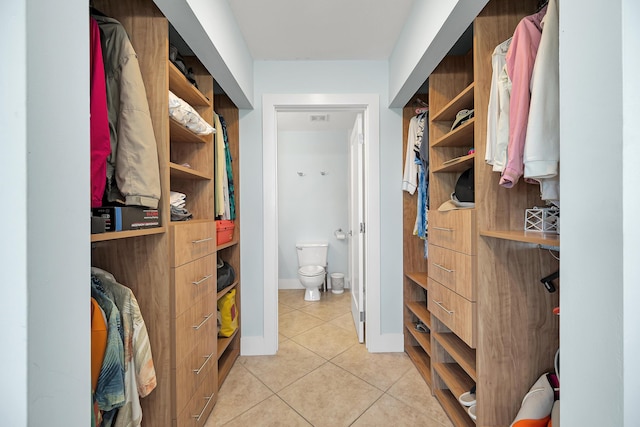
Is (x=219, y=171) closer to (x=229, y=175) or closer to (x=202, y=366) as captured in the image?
(x=229, y=175)

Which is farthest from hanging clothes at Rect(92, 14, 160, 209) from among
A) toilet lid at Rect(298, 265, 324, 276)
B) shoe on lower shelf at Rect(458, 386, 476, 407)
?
toilet lid at Rect(298, 265, 324, 276)

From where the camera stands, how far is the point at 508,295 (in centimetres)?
125

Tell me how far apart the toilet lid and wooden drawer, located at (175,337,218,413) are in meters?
1.88

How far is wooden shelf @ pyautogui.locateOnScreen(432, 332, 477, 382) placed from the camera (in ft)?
4.39

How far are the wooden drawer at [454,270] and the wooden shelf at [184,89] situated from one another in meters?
1.64

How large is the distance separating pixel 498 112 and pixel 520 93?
139 mm

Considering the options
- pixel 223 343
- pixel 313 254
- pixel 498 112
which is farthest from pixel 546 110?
pixel 313 254

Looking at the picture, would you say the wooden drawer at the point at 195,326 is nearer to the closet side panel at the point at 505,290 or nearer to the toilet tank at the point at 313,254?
the closet side panel at the point at 505,290

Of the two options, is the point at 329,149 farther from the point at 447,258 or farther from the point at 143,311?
the point at 143,311

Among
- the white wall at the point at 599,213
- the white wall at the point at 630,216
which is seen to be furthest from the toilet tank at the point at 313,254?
the white wall at the point at 630,216

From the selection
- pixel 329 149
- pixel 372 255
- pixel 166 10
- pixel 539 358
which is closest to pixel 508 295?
pixel 539 358

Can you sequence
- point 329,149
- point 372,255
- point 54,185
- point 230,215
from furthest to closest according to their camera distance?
point 329,149 → point 372,255 → point 230,215 → point 54,185

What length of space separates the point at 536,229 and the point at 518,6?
1016mm

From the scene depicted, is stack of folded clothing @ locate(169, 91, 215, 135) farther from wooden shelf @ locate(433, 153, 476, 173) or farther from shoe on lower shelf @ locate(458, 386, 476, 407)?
shoe on lower shelf @ locate(458, 386, 476, 407)
